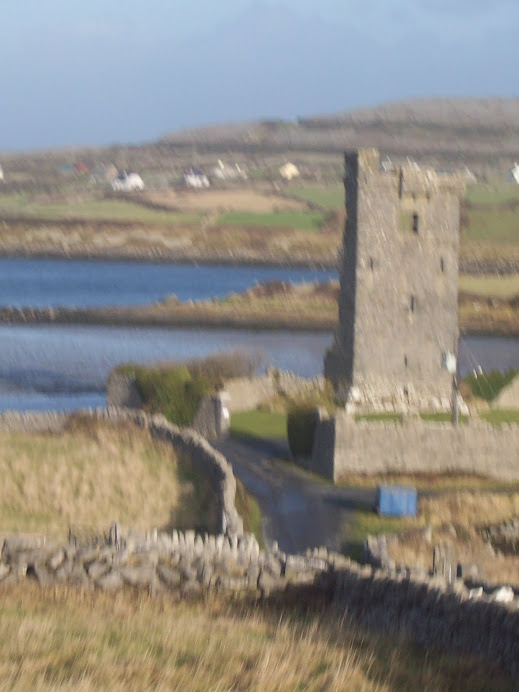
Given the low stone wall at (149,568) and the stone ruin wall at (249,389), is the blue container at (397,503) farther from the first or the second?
the low stone wall at (149,568)

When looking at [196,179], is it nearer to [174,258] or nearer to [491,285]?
[174,258]

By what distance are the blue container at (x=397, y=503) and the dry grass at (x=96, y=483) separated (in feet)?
7.84

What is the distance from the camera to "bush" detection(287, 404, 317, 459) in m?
26.0

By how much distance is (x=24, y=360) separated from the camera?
5566 centimetres

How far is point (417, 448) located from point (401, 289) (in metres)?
6.59

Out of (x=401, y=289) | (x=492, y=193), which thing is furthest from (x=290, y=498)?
(x=492, y=193)

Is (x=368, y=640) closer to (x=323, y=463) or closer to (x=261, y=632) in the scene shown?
(x=261, y=632)

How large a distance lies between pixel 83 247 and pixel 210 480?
110m

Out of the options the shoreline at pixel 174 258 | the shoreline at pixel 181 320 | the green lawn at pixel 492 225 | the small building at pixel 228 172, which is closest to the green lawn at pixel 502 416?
the shoreline at pixel 181 320

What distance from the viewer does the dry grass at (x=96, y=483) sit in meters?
20.8

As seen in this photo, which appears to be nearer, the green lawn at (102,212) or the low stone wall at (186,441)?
the low stone wall at (186,441)

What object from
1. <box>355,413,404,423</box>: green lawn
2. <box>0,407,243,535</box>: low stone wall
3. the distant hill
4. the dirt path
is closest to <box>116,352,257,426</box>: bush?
the dirt path

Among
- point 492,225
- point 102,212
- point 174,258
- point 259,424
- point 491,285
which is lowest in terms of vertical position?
point 259,424

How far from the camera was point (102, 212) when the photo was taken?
146750mm
